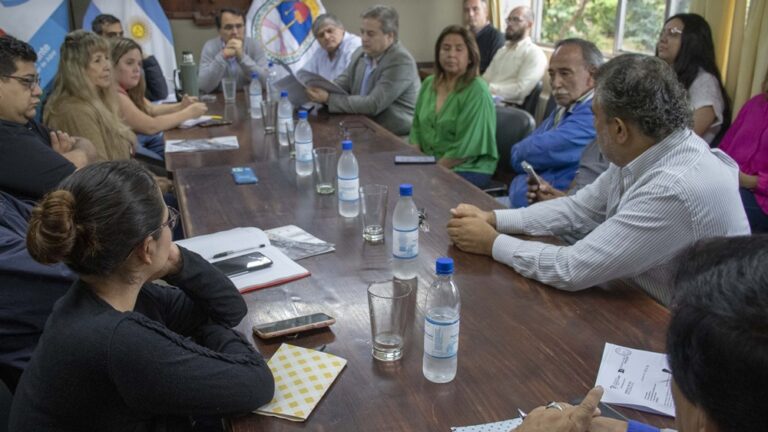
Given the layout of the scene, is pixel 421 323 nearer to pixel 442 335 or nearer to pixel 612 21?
pixel 442 335

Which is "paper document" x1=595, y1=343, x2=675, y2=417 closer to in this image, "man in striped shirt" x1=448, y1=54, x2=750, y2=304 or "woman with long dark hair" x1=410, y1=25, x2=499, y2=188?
"man in striped shirt" x1=448, y1=54, x2=750, y2=304

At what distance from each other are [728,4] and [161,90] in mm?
3580

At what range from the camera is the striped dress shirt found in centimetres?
140

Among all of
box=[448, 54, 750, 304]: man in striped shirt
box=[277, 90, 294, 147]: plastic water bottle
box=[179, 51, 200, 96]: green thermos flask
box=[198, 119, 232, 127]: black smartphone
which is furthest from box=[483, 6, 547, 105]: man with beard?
box=[448, 54, 750, 304]: man in striped shirt

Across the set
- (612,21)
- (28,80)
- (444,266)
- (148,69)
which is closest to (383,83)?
(148,69)

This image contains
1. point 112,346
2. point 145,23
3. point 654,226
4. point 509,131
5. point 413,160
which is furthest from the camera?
point 145,23

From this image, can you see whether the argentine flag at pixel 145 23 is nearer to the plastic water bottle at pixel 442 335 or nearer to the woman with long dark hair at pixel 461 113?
the woman with long dark hair at pixel 461 113

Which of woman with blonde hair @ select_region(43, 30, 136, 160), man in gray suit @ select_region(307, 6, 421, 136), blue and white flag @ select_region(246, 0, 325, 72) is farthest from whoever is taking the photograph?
blue and white flag @ select_region(246, 0, 325, 72)

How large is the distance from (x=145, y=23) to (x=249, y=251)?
177 inches

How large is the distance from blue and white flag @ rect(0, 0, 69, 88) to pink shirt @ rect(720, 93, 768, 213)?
484cm

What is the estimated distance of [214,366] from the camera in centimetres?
100

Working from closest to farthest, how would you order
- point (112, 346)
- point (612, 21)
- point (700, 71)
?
point (112, 346)
point (700, 71)
point (612, 21)

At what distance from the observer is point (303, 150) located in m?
2.30

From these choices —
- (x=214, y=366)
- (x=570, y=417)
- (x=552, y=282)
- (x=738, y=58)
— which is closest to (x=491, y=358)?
(x=570, y=417)
